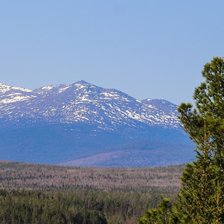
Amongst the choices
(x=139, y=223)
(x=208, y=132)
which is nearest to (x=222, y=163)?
(x=208, y=132)

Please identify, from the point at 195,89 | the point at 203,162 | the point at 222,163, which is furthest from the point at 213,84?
the point at 203,162

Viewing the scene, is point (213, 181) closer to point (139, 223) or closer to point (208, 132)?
point (208, 132)

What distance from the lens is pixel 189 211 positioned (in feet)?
126

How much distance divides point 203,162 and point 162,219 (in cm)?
530

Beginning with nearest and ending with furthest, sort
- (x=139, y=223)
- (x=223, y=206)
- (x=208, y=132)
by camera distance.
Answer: (x=223, y=206)
(x=208, y=132)
(x=139, y=223)

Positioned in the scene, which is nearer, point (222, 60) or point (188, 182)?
point (188, 182)

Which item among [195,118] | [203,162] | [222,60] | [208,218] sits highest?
[222,60]

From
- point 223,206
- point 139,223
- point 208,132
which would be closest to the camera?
point 223,206

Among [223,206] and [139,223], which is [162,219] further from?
[223,206]

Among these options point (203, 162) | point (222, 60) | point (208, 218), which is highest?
point (222, 60)

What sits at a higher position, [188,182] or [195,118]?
[195,118]

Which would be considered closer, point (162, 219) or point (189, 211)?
point (189, 211)

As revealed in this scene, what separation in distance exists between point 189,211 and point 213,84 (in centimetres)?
951

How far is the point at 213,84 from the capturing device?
148ft
